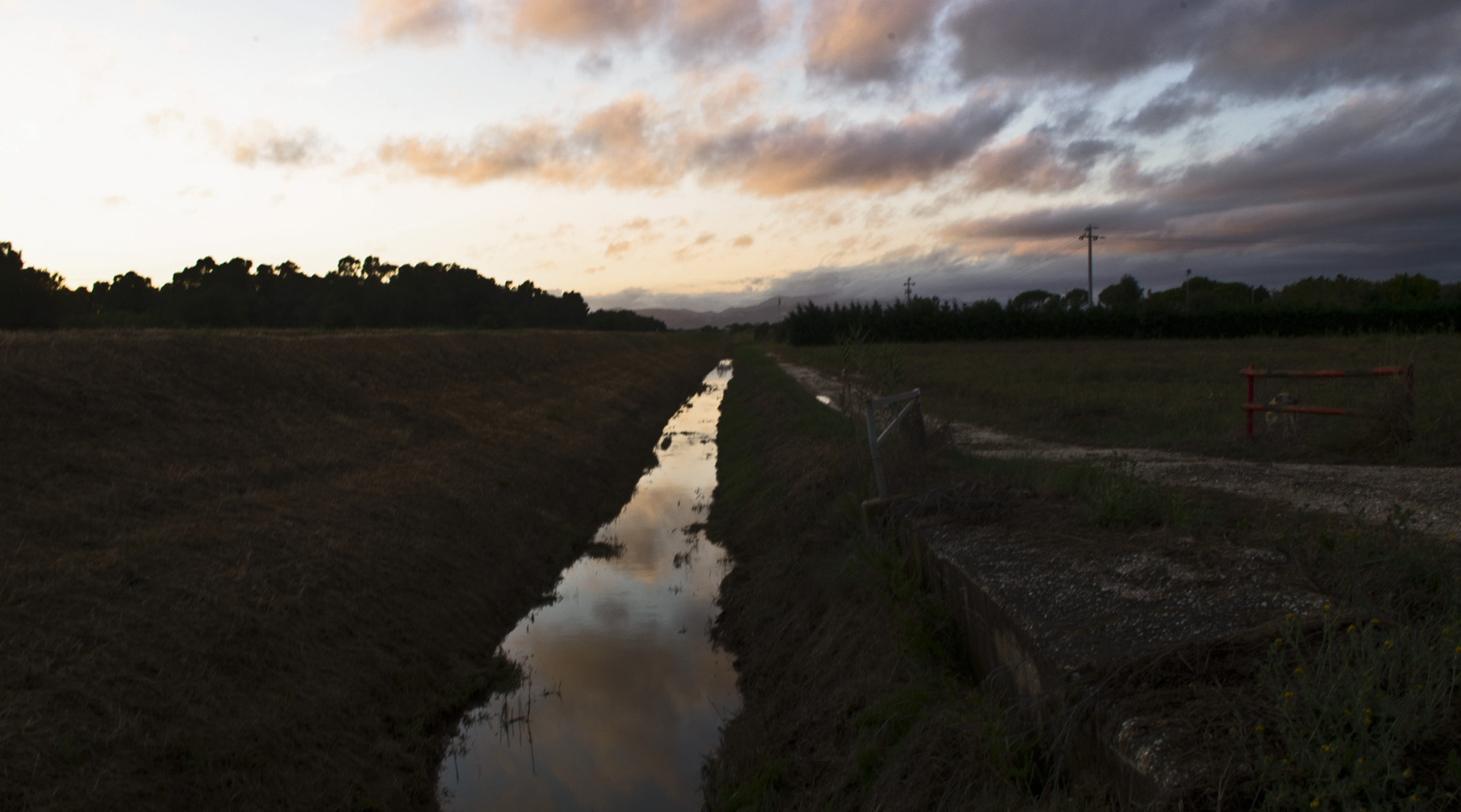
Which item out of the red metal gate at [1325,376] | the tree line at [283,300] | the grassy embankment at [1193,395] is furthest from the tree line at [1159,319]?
the red metal gate at [1325,376]

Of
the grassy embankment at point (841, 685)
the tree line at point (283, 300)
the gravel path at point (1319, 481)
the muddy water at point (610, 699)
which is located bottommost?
the muddy water at point (610, 699)

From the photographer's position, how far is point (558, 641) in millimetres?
9656

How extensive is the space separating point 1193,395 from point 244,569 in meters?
19.1

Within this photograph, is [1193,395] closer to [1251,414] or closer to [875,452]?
[1251,414]

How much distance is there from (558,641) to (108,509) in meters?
4.73

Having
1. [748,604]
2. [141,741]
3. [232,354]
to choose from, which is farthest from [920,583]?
[232,354]

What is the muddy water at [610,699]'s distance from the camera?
6875mm

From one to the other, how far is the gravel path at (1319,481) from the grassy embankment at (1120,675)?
1.97 feet

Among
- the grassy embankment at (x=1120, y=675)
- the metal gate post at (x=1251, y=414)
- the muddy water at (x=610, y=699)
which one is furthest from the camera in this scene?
the metal gate post at (x=1251, y=414)

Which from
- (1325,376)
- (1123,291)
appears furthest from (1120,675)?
(1123,291)

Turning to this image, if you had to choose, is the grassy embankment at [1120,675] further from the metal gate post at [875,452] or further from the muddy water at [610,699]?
the metal gate post at [875,452]

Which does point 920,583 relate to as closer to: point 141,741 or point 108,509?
point 141,741

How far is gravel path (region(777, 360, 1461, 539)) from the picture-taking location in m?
7.43

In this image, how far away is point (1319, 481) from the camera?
29.7ft
